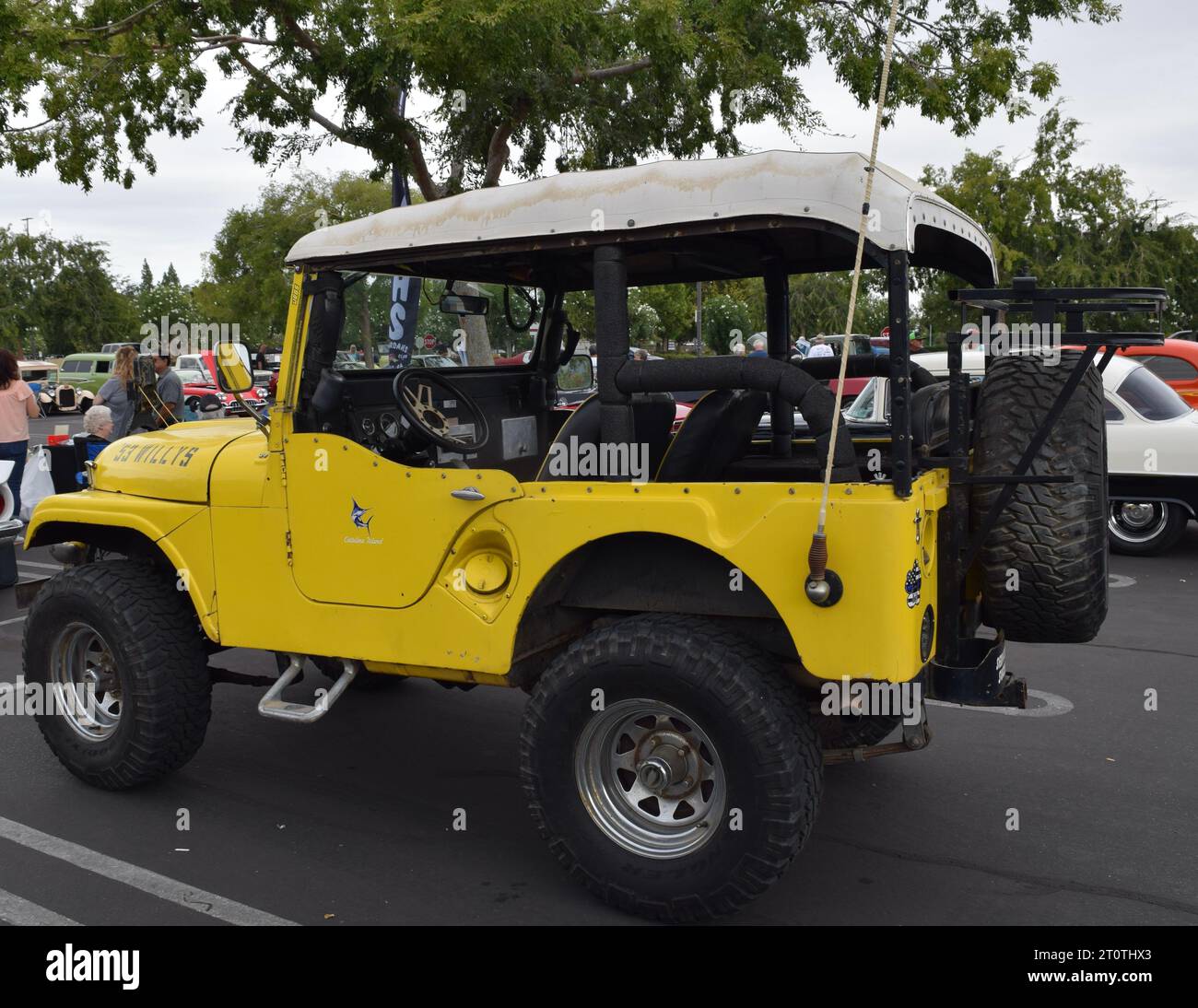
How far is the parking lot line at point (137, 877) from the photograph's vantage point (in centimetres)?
379

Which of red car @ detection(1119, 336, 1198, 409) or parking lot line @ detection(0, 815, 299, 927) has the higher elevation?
red car @ detection(1119, 336, 1198, 409)

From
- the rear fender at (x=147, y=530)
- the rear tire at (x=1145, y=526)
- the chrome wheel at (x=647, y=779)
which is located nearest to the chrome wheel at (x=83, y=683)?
the rear fender at (x=147, y=530)

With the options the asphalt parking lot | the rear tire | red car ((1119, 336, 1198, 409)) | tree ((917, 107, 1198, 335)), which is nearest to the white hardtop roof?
the asphalt parking lot

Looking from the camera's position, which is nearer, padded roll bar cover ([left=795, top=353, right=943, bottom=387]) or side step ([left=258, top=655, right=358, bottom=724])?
side step ([left=258, top=655, right=358, bottom=724])

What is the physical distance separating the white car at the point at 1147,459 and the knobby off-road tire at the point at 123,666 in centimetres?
661

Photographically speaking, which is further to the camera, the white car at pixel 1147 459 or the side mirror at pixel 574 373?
the white car at pixel 1147 459

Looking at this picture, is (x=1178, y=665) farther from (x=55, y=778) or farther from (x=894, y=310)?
(x=55, y=778)

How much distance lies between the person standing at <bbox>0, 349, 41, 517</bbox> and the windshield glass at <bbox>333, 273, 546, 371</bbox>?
5.80 m

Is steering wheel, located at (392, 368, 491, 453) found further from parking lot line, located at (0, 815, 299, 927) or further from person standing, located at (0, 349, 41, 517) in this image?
person standing, located at (0, 349, 41, 517)

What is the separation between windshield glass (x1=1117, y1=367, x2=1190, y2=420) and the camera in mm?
9812

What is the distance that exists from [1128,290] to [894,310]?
95 centimetres

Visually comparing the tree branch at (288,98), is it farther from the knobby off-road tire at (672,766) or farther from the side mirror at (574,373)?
the knobby off-road tire at (672,766)

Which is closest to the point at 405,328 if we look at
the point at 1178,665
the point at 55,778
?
the point at 55,778
